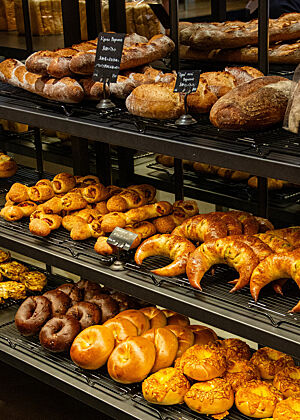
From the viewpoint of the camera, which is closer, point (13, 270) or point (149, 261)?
point (149, 261)

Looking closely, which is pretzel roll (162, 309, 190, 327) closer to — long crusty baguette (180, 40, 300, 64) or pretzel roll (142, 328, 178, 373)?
pretzel roll (142, 328, 178, 373)

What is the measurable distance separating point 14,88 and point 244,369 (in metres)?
1.60

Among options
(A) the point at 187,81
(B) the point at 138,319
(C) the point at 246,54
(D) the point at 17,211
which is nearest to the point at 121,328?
(B) the point at 138,319

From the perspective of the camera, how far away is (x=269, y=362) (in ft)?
7.70

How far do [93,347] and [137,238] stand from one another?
0.44 meters

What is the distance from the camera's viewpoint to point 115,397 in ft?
7.55

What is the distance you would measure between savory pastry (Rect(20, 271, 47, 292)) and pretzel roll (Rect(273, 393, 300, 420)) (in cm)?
145

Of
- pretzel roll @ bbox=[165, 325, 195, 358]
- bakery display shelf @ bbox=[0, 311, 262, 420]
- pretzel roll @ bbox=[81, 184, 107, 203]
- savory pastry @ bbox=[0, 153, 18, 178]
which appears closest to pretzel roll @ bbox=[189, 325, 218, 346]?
pretzel roll @ bbox=[165, 325, 195, 358]

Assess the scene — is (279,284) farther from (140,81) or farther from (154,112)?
(140,81)

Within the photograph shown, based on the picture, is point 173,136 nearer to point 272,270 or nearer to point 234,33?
point 272,270

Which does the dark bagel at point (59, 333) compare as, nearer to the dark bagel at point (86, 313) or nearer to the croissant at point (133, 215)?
the dark bagel at point (86, 313)

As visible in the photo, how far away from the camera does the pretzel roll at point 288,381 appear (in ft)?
7.05

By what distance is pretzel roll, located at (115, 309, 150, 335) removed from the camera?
2516mm

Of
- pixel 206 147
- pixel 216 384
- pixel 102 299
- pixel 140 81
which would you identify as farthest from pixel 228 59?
pixel 216 384
